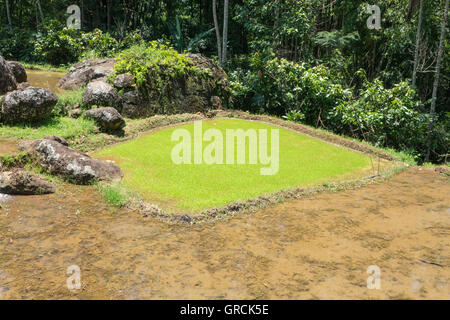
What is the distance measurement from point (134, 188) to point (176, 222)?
1.28 meters

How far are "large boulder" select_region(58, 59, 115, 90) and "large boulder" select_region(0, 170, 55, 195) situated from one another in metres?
5.23

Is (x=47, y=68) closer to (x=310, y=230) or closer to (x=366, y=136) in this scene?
(x=366, y=136)

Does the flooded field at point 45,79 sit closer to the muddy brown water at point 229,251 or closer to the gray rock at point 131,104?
the gray rock at point 131,104

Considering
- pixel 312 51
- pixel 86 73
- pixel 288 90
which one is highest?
pixel 312 51

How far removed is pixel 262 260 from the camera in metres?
4.50

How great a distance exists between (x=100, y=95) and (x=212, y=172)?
383 cm

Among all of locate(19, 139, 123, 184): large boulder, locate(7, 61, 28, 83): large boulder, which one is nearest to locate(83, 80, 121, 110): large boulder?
locate(19, 139, 123, 184): large boulder

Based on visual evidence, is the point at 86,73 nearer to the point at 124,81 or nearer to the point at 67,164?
the point at 124,81

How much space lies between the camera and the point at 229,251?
4.68 meters

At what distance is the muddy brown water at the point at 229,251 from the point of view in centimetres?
392

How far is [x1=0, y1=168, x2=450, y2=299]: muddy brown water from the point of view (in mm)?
3918

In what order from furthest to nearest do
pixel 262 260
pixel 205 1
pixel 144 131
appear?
1. pixel 205 1
2. pixel 144 131
3. pixel 262 260

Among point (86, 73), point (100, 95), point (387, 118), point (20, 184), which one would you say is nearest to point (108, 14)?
point (86, 73)
